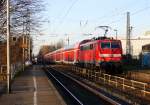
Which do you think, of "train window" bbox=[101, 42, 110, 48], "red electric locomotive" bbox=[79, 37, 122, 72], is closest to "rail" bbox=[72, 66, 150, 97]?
"red electric locomotive" bbox=[79, 37, 122, 72]

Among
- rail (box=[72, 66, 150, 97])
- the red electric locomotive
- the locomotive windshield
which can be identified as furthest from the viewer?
the locomotive windshield

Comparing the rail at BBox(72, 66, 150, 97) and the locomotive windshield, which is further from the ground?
the locomotive windshield

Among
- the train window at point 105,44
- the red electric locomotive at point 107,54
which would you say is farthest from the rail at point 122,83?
the train window at point 105,44

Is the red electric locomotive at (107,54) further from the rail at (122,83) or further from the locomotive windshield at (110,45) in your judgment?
the rail at (122,83)

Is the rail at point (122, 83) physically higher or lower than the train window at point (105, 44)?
lower

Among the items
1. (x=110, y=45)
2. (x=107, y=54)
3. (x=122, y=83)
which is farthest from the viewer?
(x=110, y=45)

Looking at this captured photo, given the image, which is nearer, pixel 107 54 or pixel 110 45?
pixel 107 54

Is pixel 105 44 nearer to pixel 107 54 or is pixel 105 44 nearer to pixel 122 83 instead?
pixel 107 54

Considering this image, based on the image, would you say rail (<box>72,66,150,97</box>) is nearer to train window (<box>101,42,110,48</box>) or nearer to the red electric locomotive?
the red electric locomotive

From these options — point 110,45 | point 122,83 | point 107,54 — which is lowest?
point 122,83

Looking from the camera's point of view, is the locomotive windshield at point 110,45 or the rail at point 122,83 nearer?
the rail at point 122,83

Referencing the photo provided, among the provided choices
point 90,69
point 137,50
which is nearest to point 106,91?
point 90,69

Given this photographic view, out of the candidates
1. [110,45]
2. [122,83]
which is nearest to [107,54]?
[110,45]

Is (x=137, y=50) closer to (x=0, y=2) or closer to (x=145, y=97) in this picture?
(x=0, y=2)
